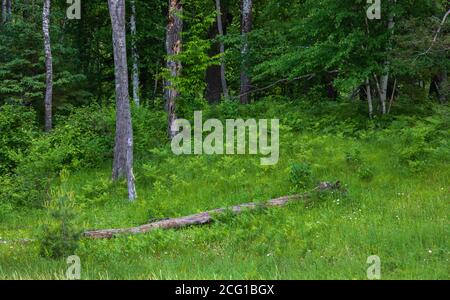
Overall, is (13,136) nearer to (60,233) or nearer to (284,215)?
(60,233)

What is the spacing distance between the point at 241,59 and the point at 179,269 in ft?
46.0

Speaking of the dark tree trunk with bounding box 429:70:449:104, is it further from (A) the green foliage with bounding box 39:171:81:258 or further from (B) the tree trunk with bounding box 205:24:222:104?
(B) the tree trunk with bounding box 205:24:222:104

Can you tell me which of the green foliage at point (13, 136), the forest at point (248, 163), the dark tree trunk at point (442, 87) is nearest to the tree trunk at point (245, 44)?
the forest at point (248, 163)

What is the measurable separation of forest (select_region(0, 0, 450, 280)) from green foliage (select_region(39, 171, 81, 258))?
2 cm

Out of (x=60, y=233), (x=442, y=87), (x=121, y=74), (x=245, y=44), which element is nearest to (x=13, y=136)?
(x=121, y=74)

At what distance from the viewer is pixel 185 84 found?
55.9 ft

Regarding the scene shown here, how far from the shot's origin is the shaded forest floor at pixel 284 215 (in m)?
7.61

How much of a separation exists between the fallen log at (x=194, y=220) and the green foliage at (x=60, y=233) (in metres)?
1.48

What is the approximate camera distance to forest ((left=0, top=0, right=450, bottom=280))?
819 cm

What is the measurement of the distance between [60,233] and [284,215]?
4.31 metres

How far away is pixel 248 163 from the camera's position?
1378 centimetres

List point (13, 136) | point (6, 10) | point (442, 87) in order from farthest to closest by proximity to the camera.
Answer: point (6, 10) < point (13, 136) < point (442, 87)

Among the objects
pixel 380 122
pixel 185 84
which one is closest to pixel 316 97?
pixel 380 122

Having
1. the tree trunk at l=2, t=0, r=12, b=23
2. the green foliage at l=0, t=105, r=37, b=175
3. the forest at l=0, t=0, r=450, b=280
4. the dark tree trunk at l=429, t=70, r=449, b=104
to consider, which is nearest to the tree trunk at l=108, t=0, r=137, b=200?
the forest at l=0, t=0, r=450, b=280
